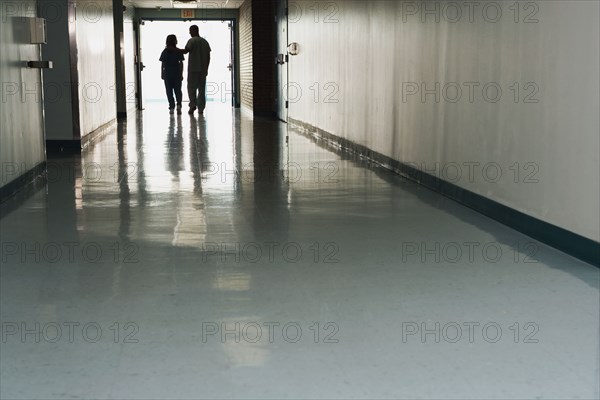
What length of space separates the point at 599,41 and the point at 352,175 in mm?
3306

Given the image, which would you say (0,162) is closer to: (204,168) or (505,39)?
(204,168)

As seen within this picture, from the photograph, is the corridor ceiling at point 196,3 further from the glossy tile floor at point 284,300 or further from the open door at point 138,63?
the glossy tile floor at point 284,300

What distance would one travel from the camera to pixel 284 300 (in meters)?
2.92

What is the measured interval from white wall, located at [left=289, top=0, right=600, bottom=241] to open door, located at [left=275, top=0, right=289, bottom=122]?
5528 millimetres

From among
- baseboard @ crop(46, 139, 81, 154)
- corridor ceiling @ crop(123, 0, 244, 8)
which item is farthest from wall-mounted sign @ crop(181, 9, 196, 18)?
baseboard @ crop(46, 139, 81, 154)

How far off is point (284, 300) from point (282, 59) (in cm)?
1124

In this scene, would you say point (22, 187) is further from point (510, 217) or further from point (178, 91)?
point (178, 91)

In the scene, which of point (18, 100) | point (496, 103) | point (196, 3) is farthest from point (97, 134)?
point (196, 3)

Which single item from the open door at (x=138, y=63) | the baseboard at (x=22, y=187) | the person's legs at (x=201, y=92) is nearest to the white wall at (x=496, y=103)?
the baseboard at (x=22, y=187)

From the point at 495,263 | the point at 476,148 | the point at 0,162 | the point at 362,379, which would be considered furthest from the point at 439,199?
the point at 362,379

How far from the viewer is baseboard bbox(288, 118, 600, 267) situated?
11.7ft

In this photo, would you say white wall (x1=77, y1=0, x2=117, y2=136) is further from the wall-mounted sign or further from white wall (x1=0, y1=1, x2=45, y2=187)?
the wall-mounted sign

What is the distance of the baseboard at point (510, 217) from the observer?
3.57m

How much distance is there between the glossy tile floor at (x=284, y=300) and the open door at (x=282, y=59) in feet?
28.7
